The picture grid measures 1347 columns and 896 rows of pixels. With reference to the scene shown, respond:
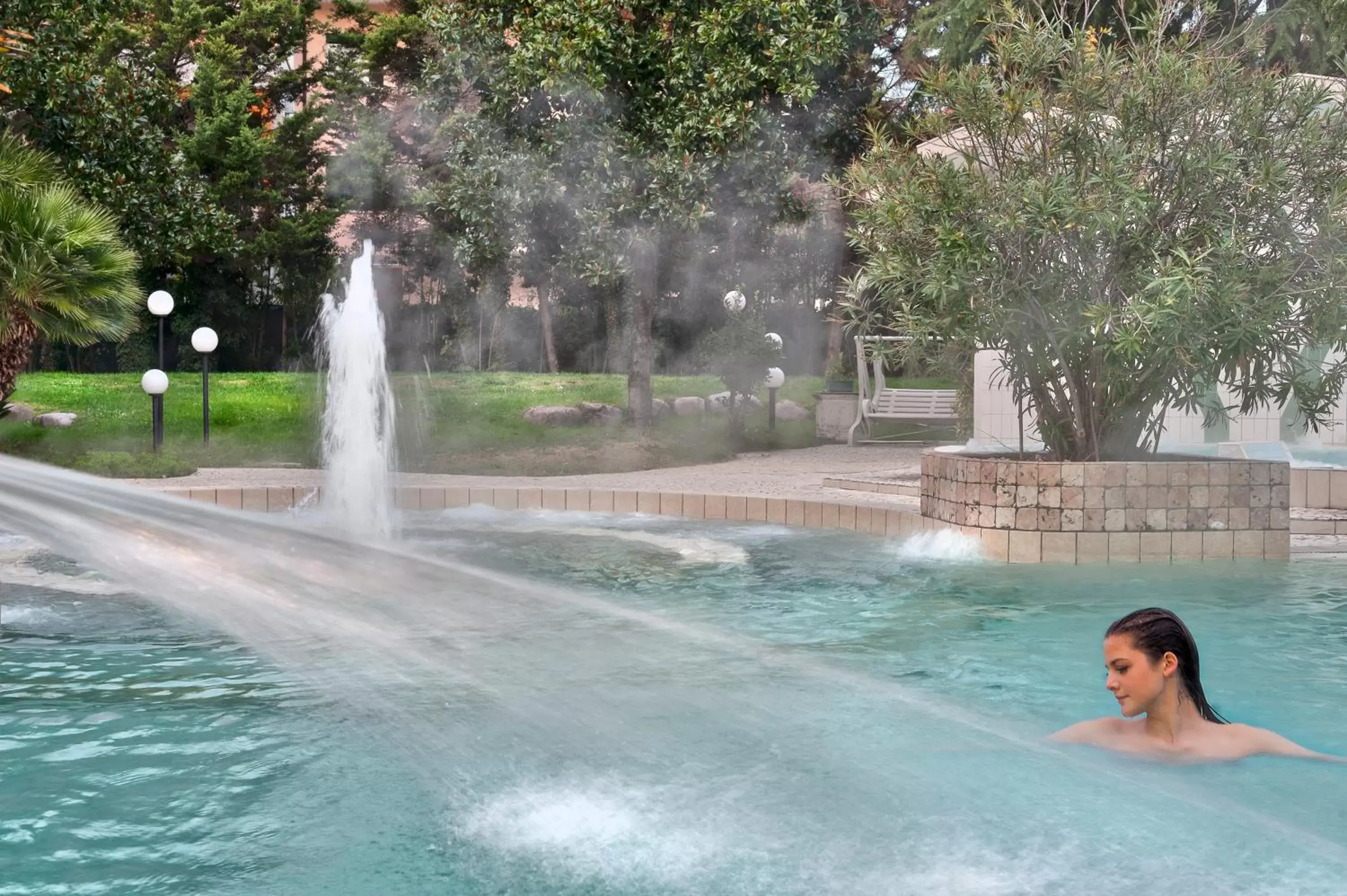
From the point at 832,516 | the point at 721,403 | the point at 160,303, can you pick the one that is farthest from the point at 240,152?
the point at 832,516

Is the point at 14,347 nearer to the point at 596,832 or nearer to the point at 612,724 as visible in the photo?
the point at 612,724

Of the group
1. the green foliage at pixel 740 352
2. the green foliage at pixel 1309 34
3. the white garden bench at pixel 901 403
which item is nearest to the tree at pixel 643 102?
the green foliage at pixel 740 352

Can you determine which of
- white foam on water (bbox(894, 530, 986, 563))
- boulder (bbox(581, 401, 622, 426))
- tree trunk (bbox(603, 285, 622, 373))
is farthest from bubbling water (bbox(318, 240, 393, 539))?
tree trunk (bbox(603, 285, 622, 373))

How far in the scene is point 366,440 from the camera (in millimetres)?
11500

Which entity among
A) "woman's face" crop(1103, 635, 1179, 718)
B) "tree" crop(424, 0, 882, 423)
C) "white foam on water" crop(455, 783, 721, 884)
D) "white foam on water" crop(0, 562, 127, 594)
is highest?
"tree" crop(424, 0, 882, 423)

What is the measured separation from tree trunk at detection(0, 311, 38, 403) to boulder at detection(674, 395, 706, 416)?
8.83 m

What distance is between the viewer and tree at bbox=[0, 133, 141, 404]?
1320 cm

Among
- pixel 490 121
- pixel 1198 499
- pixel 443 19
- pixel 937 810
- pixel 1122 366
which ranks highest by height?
pixel 443 19

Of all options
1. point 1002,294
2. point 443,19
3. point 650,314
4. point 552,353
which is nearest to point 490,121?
point 443,19

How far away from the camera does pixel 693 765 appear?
465 cm

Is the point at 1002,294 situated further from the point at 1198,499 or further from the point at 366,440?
the point at 366,440

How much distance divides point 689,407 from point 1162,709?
53.8 feet

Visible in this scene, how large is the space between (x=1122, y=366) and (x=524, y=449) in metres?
8.83

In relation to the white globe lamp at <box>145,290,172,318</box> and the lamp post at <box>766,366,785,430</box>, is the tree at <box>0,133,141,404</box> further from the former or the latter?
the lamp post at <box>766,366,785,430</box>
